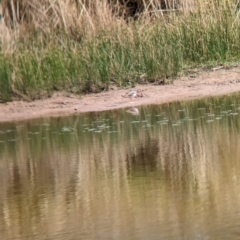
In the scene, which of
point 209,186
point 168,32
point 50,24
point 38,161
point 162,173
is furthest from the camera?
point 50,24

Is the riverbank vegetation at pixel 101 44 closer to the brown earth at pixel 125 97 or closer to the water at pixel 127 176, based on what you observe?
the brown earth at pixel 125 97

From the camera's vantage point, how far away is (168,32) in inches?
468

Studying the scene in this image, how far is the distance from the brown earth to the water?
2.85 feet

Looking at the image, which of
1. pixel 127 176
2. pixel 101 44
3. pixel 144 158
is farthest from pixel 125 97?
pixel 127 176

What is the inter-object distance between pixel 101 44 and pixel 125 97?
107 cm

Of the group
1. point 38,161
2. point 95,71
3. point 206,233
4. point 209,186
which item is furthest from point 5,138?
point 206,233

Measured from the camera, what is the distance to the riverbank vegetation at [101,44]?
1121 cm

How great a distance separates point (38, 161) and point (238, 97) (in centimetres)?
329

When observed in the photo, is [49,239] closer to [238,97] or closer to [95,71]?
[238,97]

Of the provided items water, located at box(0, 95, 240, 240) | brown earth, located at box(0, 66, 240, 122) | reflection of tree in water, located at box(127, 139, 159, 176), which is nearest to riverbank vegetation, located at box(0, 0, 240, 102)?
brown earth, located at box(0, 66, 240, 122)

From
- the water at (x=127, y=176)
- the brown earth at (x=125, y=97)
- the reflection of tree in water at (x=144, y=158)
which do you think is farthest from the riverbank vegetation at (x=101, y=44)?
the reflection of tree in water at (x=144, y=158)

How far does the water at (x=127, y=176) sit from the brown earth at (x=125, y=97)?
87 cm

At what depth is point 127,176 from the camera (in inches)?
247

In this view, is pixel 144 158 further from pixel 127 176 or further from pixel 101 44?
pixel 101 44
